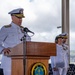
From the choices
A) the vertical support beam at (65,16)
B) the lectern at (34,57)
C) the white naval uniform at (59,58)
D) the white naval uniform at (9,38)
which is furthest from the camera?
the vertical support beam at (65,16)

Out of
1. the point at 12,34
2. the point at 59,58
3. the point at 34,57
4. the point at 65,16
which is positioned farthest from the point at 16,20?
the point at 65,16

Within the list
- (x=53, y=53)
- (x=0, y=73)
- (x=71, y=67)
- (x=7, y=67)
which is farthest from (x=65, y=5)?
(x=53, y=53)

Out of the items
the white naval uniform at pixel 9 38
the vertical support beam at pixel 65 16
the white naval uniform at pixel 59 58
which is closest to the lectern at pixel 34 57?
the white naval uniform at pixel 9 38

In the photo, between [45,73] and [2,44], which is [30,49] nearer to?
[45,73]

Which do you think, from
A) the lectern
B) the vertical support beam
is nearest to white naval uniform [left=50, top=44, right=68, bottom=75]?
the vertical support beam

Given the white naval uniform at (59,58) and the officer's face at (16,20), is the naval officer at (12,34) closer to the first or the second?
the officer's face at (16,20)

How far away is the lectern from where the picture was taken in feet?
5.82

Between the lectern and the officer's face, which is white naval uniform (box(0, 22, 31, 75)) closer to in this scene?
the officer's face

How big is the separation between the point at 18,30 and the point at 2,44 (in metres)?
0.21

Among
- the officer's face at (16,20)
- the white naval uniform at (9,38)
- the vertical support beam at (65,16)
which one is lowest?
the white naval uniform at (9,38)

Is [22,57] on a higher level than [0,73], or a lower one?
higher

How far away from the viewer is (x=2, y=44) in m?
2.46

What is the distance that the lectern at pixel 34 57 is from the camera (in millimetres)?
1774

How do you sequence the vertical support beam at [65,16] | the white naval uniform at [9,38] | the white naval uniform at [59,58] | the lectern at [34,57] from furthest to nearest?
1. the vertical support beam at [65,16]
2. the white naval uniform at [59,58]
3. the white naval uniform at [9,38]
4. the lectern at [34,57]
